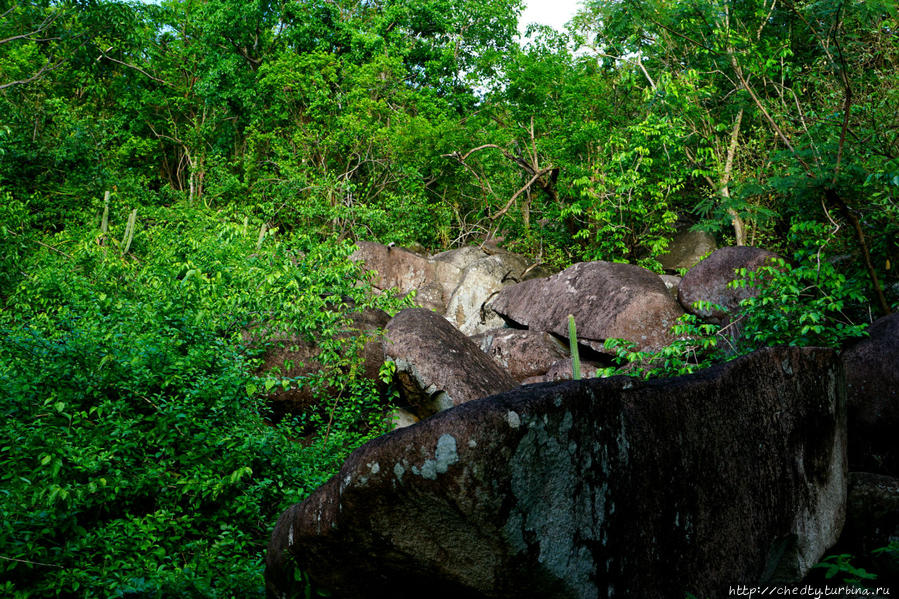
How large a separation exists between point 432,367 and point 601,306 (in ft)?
12.0

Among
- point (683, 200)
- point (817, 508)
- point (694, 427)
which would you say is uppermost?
point (683, 200)

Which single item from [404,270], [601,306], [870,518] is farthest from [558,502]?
[404,270]

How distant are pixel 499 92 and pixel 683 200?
6939mm

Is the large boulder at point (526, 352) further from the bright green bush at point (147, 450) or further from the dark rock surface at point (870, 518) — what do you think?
the dark rock surface at point (870, 518)

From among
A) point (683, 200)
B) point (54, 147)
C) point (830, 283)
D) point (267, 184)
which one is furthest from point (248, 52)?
point (830, 283)

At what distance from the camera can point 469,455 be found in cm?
225

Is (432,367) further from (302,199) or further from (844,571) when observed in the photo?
(302,199)

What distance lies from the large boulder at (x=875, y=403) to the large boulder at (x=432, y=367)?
4218mm

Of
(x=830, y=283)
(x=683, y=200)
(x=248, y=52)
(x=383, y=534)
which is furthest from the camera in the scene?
(x=248, y=52)

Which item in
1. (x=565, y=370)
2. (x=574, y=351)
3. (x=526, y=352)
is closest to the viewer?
(x=574, y=351)

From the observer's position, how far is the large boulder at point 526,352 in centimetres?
1095

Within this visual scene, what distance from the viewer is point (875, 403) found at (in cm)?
527

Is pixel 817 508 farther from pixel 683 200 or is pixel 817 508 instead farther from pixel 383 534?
pixel 683 200

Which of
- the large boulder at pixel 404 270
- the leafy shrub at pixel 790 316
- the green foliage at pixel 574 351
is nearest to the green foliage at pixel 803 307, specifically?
the leafy shrub at pixel 790 316
